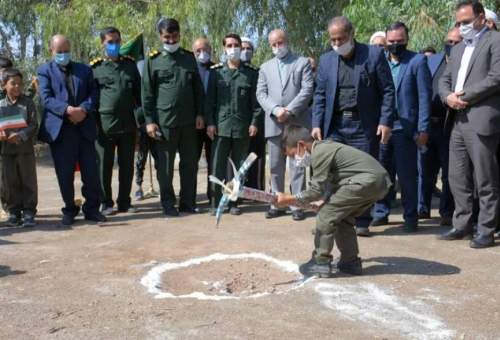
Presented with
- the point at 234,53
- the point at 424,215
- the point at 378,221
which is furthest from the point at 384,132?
the point at 234,53

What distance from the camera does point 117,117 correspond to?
25.4ft

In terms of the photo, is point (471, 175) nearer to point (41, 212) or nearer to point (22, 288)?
point (22, 288)

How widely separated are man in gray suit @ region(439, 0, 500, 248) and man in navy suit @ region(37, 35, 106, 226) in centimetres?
414

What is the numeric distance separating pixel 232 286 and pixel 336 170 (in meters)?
1.27

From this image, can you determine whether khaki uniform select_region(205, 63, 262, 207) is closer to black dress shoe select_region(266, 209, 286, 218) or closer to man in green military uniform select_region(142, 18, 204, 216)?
man in green military uniform select_region(142, 18, 204, 216)

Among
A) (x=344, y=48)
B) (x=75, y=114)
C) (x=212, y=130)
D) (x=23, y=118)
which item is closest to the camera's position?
(x=344, y=48)

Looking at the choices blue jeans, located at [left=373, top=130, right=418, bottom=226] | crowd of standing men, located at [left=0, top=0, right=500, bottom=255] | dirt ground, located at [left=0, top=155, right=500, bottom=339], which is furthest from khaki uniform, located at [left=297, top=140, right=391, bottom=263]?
blue jeans, located at [left=373, top=130, right=418, bottom=226]

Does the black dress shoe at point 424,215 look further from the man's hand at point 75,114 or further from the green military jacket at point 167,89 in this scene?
the man's hand at point 75,114

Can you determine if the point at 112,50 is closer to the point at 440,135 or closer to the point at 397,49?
the point at 397,49

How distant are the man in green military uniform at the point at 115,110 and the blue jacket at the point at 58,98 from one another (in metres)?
0.35

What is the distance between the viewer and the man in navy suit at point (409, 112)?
21.9ft

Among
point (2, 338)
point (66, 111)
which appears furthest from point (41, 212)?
point (2, 338)

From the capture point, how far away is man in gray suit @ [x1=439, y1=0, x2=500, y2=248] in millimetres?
5824

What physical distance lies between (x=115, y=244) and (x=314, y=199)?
98.6 inches
